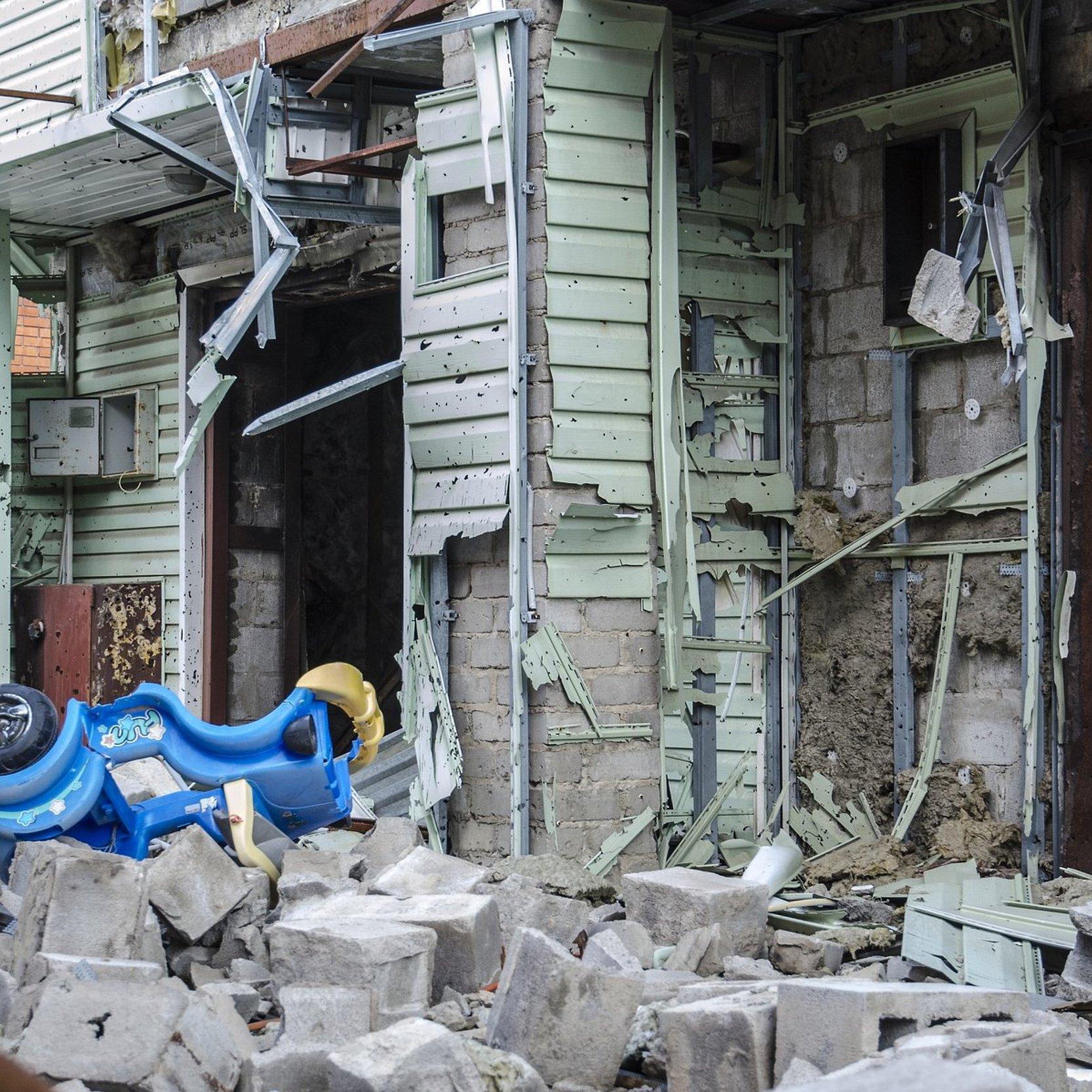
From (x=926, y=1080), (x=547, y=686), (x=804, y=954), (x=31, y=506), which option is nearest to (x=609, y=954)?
(x=804, y=954)

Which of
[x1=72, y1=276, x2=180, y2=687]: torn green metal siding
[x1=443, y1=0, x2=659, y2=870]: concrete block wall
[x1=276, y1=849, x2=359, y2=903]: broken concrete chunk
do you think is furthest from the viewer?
[x1=72, y1=276, x2=180, y2=687]: torn green metal siding

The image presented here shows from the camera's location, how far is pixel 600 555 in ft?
27.5

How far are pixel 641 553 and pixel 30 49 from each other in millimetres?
6292

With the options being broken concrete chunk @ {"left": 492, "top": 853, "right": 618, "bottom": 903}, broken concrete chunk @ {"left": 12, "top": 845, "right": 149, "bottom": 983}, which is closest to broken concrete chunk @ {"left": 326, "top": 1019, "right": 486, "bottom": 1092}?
broken concrete chunk @ {"left": 12, "top": 845, "right": 149, "bottom": 983}

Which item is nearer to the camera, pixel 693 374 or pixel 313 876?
pixel 313 876

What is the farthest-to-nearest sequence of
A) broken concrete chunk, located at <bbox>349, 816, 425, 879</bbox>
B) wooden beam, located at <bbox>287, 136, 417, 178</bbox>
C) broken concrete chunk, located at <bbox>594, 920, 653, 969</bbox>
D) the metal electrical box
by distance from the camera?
the metal electrical box < wooden beam, located at <bbox>287, 136, 417, 178</bbox> < broken concrete chunk, located at <bbox>349, 816, 425, 879</bbox> < broken concrete chunk, located at <bbox>594, 920, 653, 969</bbox>

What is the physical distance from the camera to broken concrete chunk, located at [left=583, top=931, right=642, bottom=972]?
6.05 meters

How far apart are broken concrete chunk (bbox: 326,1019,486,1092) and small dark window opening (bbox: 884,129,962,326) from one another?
5.56m

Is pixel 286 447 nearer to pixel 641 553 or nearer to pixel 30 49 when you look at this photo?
pixel 30 49

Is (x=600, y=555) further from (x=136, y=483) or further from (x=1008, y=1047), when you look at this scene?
(x=136, y=483)

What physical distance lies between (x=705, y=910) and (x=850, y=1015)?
196 cm

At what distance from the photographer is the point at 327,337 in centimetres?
1322

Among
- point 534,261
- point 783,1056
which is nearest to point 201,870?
point 783,1056

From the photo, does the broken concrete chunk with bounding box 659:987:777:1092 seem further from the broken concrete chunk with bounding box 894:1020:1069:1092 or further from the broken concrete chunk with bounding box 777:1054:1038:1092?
the broken concrete chunk with bounding box 777:1054:1038:1092
